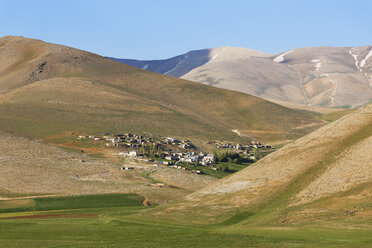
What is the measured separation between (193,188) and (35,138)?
254 ft

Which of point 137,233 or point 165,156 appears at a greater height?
point 137,233

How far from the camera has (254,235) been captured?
69.6 metres

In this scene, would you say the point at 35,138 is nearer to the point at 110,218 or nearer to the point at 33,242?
the point at 110,218

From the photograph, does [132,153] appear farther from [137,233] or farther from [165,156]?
[137,233]

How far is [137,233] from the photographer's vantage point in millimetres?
74438

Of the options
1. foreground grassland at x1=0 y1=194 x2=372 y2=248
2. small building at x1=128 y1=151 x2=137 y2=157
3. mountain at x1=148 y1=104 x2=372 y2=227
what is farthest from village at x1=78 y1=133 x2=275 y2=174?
foreground grassland at x1=0 y1=194 x2=372 y2=248

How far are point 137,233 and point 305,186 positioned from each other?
2933cm

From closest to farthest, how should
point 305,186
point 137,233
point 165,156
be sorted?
point 137,233 → point 305,186 → point 165,156

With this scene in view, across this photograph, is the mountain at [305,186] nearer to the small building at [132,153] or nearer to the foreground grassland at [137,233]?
the foreground grassland at [137,233]

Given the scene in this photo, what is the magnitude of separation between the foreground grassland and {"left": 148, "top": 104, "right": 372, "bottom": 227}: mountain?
4368 millimetres

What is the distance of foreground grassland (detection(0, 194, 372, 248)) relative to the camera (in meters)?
64.1

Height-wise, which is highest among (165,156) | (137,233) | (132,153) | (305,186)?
(305,186)

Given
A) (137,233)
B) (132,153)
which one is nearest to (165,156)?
(132,153)

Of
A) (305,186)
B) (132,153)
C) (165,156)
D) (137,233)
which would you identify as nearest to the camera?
(137,233)
